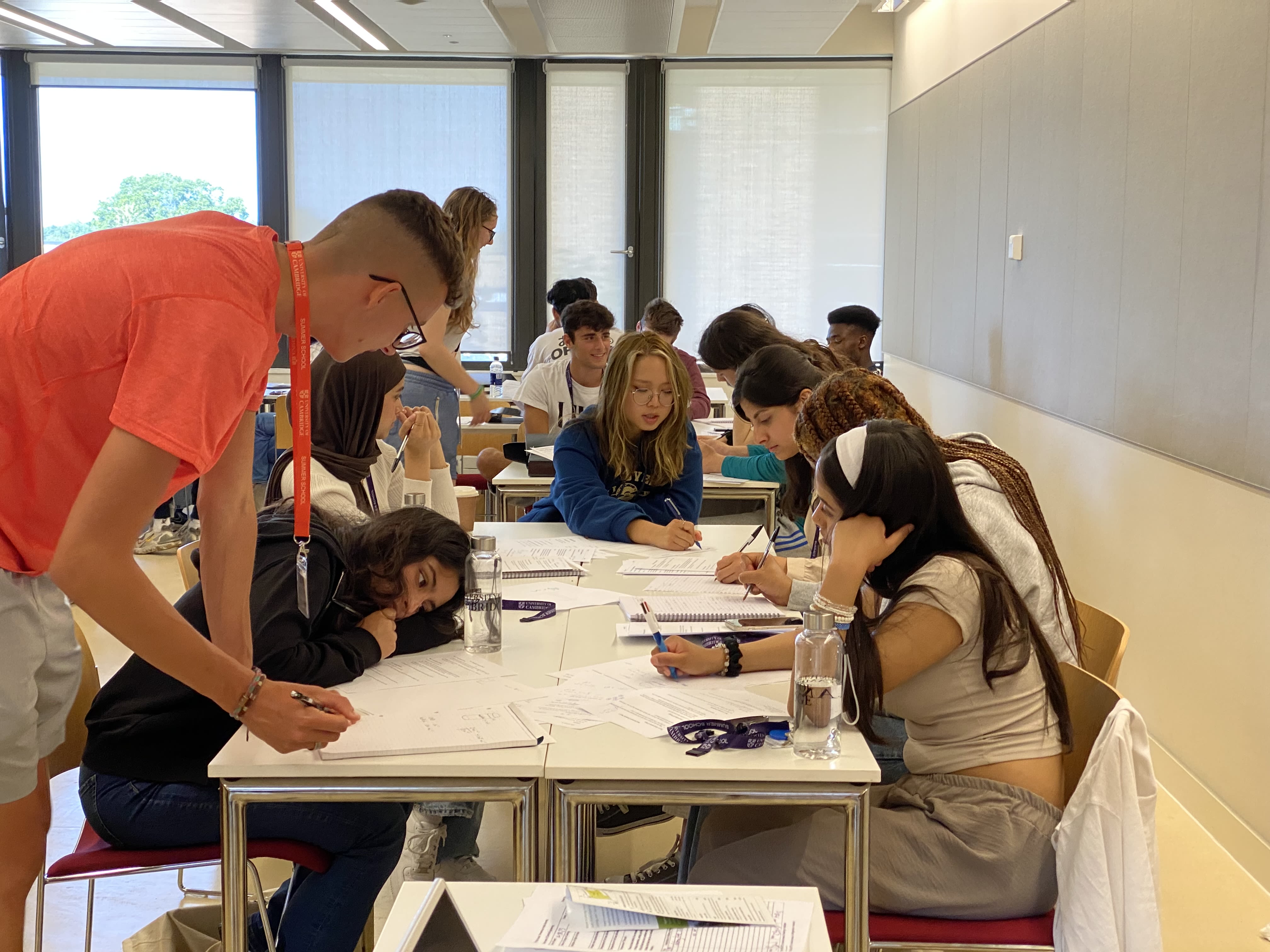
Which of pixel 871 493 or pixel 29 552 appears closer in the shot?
pixel 29 552

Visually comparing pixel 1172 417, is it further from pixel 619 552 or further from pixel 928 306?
pixel 928 306

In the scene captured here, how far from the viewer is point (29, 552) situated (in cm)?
152

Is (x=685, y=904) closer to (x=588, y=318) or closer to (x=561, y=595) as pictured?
(x=561, y=595)

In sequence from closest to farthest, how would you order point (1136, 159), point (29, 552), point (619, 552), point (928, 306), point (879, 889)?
point (29, 552)
point (879, 889)
point (619, 552)
point (1136, 159)
point (928, 306)

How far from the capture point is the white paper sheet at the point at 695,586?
2.65 m

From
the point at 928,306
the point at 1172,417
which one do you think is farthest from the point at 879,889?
the point at 928,306

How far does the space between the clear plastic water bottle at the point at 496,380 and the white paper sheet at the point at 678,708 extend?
19.8 ft

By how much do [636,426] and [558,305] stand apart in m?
3.45

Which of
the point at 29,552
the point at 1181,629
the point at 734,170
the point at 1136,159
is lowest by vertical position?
the point at 1181,629

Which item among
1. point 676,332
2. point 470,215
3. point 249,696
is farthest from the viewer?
point 676,332

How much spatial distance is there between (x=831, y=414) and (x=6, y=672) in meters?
1.56

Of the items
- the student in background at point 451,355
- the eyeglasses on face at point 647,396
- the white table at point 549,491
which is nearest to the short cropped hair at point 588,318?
the student in background at point 451,355

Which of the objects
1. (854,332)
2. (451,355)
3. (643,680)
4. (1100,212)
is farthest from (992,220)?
(643,680)

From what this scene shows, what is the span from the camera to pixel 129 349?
136 cm
